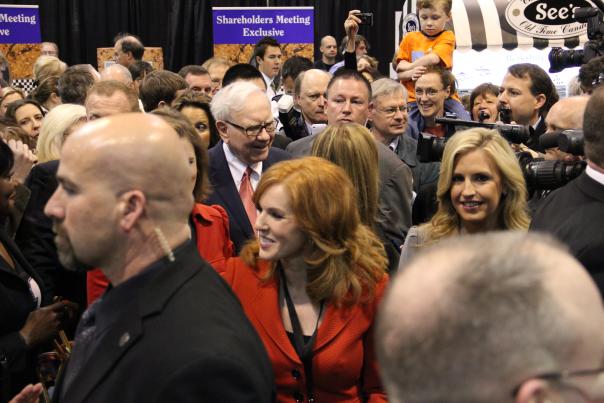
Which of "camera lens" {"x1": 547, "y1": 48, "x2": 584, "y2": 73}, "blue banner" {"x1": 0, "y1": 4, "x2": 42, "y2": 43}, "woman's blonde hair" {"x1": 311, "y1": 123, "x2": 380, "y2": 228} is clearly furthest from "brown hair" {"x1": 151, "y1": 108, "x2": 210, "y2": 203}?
"blue banner" {"x1": 0, "y1": 4, "x2": 42, "y2": 43}

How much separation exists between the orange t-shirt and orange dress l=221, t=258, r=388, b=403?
4.30 metres

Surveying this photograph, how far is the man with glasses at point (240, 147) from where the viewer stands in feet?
12.0

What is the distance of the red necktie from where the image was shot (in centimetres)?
363

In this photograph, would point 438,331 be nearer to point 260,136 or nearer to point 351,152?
point 351,152

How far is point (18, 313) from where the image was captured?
2777 millimetres

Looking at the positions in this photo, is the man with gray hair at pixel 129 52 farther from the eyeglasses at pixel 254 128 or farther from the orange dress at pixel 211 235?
the orange dress at pixel 211 235

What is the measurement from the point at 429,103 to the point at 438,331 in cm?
456

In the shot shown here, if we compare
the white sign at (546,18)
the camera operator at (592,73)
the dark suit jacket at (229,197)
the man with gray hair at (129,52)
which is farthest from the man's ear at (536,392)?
the white sign at (546,18)

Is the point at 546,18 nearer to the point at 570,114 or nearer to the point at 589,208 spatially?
the point at 570,114

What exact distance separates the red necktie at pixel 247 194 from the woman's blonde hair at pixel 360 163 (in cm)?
39

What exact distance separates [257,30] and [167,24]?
A: 3232mm

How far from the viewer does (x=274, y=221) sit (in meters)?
2.67

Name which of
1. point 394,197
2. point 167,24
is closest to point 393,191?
point 394,197

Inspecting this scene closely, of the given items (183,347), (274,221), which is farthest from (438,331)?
(274,221)
